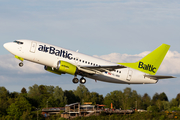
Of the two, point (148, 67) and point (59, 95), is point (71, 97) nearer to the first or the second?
point (59, 95)

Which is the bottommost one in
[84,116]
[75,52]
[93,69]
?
[84,116]

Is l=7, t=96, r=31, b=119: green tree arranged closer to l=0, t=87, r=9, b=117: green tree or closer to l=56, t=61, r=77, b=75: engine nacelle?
l=0, t=87, r=9, b=117: green tree

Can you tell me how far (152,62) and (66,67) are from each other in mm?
19467

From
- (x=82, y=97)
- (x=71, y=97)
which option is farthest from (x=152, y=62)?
(x=82, y=97)

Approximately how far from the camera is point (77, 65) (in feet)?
164

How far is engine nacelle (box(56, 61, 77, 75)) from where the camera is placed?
48044 millimetres

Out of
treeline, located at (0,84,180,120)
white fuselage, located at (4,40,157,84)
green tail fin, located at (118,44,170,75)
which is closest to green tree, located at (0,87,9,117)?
treeline, located at (0,84,180,120)

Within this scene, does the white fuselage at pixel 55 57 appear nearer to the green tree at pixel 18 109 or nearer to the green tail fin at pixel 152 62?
the green tail fin at pixel 152 62

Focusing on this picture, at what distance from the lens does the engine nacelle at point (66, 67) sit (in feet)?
158

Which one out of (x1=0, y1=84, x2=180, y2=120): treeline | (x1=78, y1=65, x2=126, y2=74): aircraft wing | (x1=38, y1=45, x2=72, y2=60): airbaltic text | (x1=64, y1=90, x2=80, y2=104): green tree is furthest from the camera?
(x1=64, y1=90, x2=80, y2=104): green tree

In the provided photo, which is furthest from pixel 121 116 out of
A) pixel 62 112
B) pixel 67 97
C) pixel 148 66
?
pixel 67 97

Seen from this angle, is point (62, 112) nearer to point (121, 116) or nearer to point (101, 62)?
point (121, 116)

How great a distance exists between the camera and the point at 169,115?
99.4m

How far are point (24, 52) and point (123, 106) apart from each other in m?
111
